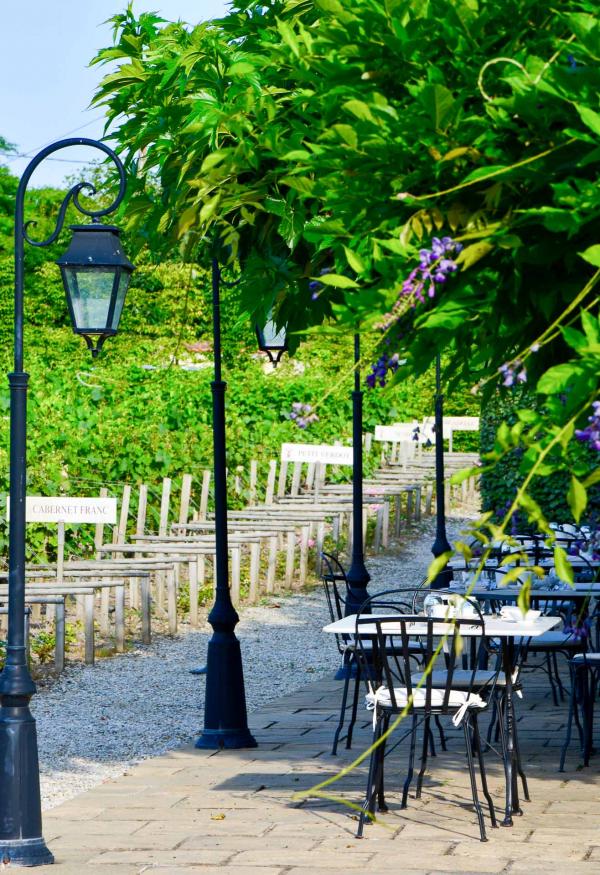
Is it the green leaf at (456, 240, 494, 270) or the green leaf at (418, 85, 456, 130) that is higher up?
the green leaf at (418, 85, 456, 130)

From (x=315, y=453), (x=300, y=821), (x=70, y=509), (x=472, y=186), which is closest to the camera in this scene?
(x=472, y=186)

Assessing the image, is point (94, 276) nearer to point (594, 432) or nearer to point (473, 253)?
point (473, 253)

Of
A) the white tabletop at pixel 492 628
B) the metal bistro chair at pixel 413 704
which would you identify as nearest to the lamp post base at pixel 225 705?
the white tabletop at pixel 492 628

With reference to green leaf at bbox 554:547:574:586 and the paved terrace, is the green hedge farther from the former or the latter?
green leaf at bbox 554:547:574:586

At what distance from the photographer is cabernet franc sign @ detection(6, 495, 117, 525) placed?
11039mm

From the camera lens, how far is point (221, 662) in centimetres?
791

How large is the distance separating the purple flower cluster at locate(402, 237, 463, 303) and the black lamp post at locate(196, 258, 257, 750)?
4.74 m

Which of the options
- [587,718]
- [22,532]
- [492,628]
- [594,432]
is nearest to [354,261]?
[594,432]

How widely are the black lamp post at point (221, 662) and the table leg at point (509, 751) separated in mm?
1919

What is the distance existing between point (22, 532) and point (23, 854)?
1.27 m

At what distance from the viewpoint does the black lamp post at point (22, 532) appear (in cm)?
552

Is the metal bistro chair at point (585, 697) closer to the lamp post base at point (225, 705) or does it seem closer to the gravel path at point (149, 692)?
the lamp post base at point (225, 705)

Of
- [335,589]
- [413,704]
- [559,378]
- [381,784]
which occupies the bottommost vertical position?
[381,784]

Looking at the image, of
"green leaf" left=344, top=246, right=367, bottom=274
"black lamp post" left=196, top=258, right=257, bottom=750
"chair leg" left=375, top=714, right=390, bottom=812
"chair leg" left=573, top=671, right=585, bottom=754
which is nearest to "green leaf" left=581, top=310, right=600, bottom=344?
"green leaf" left=344, top=246, right=367, bottom=274
